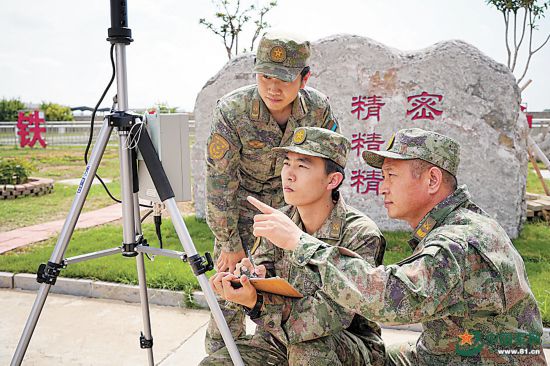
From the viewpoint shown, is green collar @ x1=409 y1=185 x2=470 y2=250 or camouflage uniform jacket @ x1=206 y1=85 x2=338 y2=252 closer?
green collar @ x1=409 y1=185 x2=470 y2=250

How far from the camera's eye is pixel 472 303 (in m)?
1.57

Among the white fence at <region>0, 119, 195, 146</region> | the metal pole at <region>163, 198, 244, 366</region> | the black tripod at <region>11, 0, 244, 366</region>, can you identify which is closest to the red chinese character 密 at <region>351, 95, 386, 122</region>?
the black tripod at <region>11, 0, 244, 366</region>

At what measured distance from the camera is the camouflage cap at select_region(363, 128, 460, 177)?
169 centimetres

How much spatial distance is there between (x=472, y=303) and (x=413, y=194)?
381 millimetres

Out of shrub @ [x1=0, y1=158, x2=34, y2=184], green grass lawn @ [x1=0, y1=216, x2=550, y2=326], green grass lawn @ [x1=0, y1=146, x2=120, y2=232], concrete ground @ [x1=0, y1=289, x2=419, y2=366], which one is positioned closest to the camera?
concrete ground @ [x1=0, y1=289, x2=419, y2=366]

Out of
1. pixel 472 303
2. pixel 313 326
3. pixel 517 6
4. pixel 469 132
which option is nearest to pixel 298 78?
pixel 313 326

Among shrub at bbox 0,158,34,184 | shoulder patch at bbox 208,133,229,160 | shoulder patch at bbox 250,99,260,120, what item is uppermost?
shoulder patch at bbox 250,99,260,120

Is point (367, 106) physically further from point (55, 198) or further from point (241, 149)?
point (55, 198)

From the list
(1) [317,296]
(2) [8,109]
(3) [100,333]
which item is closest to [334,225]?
(1) [317,296]

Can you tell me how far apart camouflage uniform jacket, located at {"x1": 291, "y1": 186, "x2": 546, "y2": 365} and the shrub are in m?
9.08

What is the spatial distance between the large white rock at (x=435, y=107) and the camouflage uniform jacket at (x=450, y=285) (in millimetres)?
4322

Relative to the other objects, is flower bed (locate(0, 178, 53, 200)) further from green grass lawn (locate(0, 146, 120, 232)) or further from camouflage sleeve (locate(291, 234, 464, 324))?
camouflage sleeve (locate(291, 234, 464, 324))

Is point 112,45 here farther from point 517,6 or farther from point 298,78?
point 517,6

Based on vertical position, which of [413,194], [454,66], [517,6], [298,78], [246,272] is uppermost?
[517,6]
